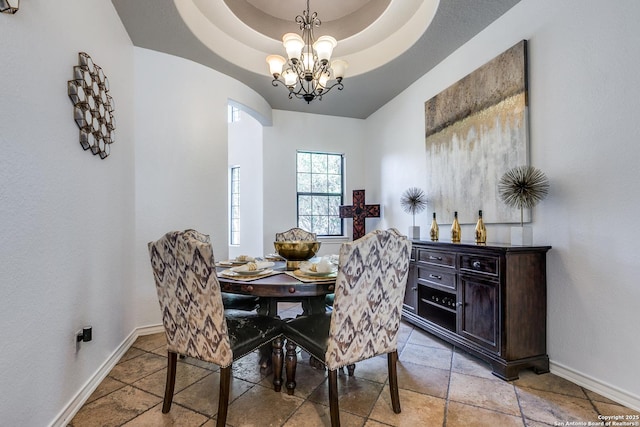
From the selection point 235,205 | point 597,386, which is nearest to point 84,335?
point 597,386

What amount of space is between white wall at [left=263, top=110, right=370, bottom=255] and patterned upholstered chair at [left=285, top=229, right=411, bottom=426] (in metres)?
3.22

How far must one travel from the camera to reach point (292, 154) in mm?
4895

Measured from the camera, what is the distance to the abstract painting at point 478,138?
7.80ft

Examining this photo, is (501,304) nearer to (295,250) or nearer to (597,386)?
(597,386)

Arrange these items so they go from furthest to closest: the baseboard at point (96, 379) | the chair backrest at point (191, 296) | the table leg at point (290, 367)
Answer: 1. the table leg at point (290, 367)
2. the baseboard at point (96, 379)
3. the chair backrest at point (191, 296)

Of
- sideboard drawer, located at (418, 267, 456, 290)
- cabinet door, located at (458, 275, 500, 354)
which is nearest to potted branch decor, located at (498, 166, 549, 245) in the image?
cabinet door, located at (458, 275, 500, 354)

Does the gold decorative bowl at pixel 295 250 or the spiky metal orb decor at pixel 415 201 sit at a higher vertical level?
the spiky metal orb decor at pixel 415 201

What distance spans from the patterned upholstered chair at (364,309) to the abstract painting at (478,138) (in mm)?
1435

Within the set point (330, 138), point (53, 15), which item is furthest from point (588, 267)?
point (330, 138)

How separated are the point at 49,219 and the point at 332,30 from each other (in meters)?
3.32

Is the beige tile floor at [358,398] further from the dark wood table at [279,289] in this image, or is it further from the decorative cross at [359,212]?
the decorative cross at [359,212]

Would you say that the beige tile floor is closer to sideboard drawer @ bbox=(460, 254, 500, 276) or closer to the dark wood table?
the dark wood table

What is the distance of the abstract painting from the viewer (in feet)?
7.80

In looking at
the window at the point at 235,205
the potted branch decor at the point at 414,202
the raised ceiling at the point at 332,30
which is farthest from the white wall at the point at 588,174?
the window at the point at 235,205
